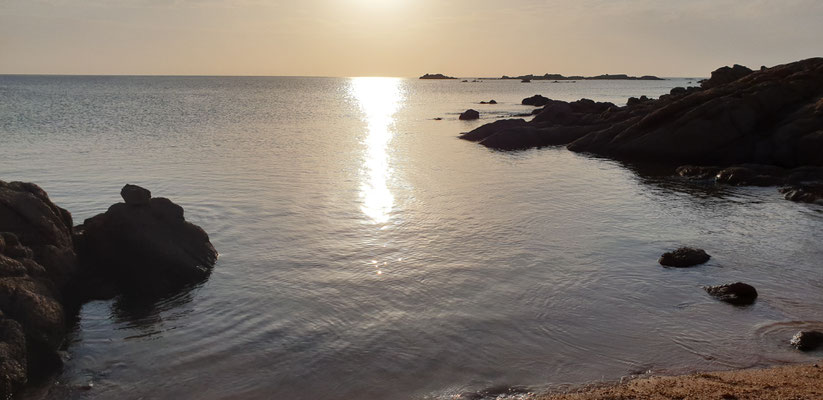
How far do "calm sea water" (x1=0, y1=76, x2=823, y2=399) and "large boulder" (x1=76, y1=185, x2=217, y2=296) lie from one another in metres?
0.73

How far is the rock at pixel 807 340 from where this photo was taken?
11.4 meters

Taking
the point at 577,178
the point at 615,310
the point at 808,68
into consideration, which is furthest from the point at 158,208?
the point at 808,68

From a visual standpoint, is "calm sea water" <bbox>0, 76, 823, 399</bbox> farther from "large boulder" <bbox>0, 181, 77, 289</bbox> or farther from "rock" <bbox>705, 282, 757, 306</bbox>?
"large boulder" <bbox>0, 181, 77, 289</bbox>

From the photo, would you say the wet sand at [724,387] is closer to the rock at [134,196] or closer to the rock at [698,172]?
the rock at [134,196]

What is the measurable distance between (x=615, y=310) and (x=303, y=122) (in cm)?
6423

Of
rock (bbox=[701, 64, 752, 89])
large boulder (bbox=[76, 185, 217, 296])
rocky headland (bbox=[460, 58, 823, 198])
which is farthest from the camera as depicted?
rock (bbox=[701, 64, 752, 89])

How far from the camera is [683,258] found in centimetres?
1705

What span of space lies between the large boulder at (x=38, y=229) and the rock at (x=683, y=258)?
15.9m

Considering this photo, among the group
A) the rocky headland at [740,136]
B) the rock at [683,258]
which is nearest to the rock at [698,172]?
the rocky headland at [740,136]

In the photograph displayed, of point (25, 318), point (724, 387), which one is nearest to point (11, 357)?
point (25, 318)

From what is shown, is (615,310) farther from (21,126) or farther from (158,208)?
(21,126)

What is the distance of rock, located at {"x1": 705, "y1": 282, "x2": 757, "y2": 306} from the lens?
14.1m

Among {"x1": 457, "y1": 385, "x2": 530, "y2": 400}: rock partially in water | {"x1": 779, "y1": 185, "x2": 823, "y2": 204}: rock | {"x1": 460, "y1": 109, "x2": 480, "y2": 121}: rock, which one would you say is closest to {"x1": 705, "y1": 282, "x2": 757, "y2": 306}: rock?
{"x1": 457, "y1": 385, "x2": 530, "y2": 400}: rock partially in water

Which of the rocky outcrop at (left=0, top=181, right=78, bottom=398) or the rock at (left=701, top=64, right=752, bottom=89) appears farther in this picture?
the rock at (left=701, top=64, right=752, bottom=89)
